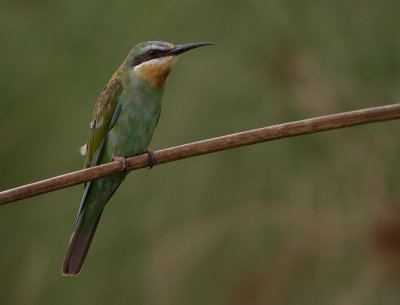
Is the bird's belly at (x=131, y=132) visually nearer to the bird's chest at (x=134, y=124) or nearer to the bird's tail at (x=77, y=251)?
the bird's chest at (x=134, y=124)

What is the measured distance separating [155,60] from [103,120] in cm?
34

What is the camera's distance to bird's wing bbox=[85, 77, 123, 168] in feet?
8.44

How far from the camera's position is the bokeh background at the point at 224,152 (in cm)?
262

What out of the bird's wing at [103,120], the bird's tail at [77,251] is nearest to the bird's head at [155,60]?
the bird's wing at [103,120]

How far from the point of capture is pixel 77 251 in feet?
7.64

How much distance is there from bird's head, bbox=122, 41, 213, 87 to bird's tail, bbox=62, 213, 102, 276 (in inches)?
27.4

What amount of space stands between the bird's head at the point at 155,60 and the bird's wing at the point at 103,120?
0.39 feet

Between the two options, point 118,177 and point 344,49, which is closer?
point 118,177

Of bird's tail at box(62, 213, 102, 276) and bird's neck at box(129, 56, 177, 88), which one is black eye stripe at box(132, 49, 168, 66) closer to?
A: bird's neck at box(129, 56, 177, 88)

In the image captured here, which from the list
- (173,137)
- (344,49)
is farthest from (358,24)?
(173,137)

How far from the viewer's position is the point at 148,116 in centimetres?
255

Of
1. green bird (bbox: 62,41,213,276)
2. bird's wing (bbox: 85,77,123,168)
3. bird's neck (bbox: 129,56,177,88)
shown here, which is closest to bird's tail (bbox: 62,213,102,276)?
green bird (bbox: 62,41,213,276)

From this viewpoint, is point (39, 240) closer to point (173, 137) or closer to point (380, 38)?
point (173, 137)

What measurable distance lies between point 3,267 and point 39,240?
197 mm
